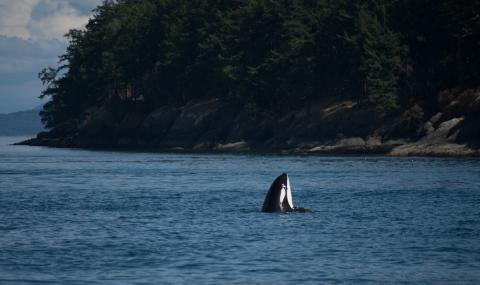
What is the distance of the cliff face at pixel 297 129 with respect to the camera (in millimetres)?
88188

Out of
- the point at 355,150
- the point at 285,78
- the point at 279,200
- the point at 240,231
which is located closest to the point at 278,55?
the point at 285,78

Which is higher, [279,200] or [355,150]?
[355,150]

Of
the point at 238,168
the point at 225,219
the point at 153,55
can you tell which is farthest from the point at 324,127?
the point at 225,219

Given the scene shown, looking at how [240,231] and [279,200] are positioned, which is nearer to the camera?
[240,231]

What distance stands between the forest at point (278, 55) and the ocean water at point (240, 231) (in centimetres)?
3827

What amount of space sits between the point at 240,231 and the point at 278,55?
85.3m

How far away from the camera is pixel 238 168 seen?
7394 centimetres

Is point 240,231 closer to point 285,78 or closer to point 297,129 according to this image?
point 297,129

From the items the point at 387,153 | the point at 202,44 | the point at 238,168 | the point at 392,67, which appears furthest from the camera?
the point at 202,44

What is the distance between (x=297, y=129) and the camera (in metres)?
108

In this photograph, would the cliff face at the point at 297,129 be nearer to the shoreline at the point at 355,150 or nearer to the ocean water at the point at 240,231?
the shoreline at the point at 355,150

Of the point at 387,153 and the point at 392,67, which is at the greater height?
the point at 392,67

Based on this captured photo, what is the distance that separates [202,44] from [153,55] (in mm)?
19398

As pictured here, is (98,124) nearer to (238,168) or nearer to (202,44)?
(202,44)
